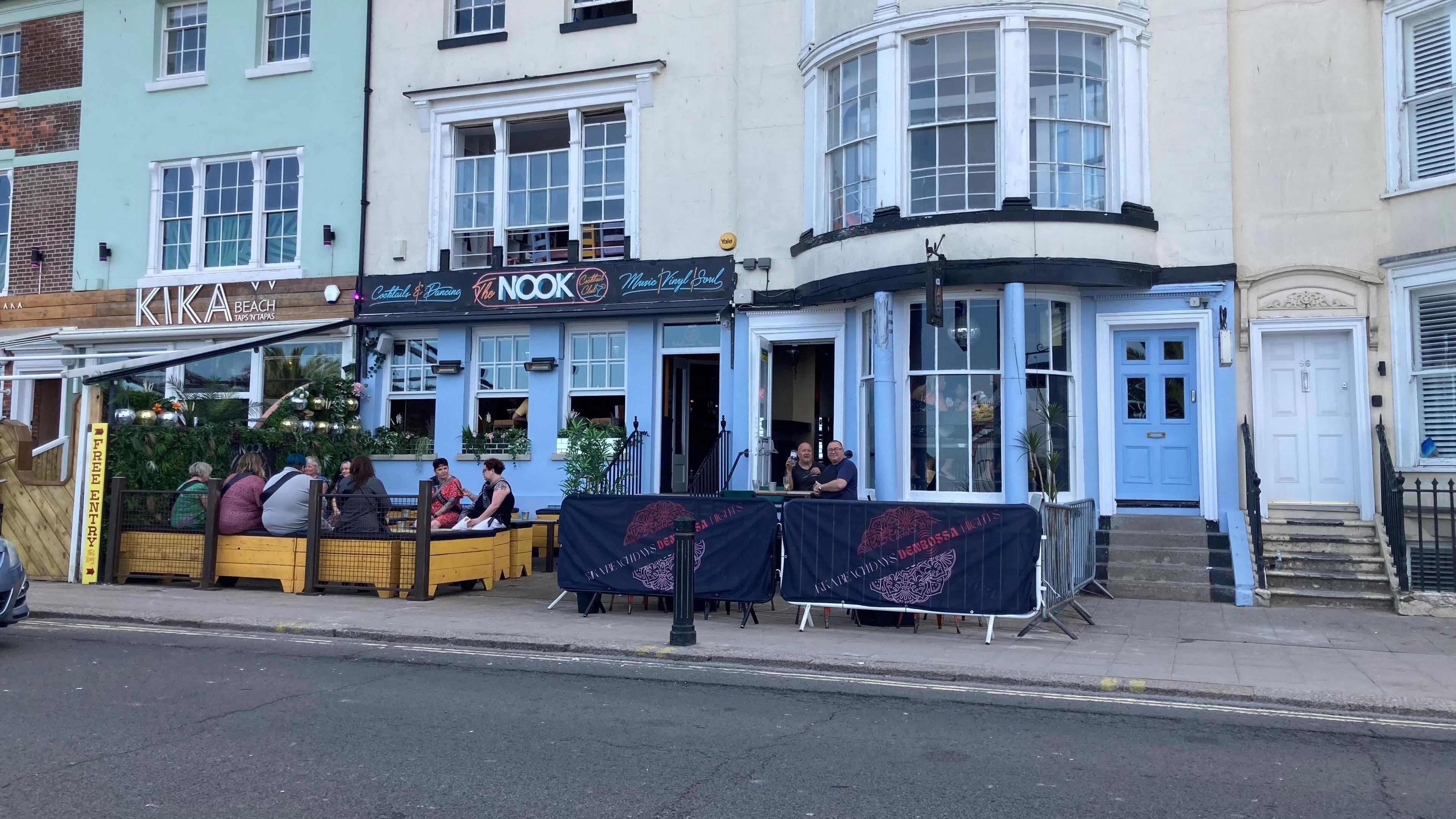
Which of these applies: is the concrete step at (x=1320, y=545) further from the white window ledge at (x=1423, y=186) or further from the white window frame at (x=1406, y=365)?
the white window ledge at (x=1423, y=186)

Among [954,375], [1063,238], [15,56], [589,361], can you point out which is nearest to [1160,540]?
[954,375]

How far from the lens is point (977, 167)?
14.1 meters

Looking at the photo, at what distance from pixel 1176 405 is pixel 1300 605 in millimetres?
2924

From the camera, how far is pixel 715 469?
15969mm

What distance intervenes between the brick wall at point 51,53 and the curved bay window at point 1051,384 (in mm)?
17597

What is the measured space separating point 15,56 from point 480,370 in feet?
38.3

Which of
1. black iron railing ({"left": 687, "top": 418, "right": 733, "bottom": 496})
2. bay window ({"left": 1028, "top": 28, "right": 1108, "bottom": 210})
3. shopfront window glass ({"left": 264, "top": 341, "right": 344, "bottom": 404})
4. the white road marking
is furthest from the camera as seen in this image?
shopfront window glass ({"left": 264, "top": 341, "right": 344, "bottom": 404})

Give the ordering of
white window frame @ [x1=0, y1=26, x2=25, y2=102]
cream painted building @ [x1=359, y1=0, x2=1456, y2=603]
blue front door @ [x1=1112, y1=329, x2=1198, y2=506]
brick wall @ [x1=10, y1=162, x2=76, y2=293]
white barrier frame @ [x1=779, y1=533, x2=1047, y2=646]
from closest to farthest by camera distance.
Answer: white barrier frame @ [x1=779, y1=533, x2=1047, y2=646], cream painted building @ [x1=359, y1=0, x2=1456, y2=603], blue front door @ [x1=1112, y1=329, x2=1198, y2=506], brick wall @ [x1=10, y1=162, x2=76, y2=293], white window frame @ [x1=0, y1=26, x2=25, y2=102]

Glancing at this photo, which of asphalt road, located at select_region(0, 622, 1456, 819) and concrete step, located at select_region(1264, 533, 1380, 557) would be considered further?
concrete step, located at select_region(1264, 533, 1380, 557)

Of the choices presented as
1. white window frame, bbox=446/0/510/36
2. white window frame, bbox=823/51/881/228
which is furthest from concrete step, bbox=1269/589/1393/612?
white window frame, bbox=446/0/510/36

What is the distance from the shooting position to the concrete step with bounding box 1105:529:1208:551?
44.2 feet

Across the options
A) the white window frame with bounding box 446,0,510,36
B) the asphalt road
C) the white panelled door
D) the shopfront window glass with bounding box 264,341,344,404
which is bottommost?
the asphalt road

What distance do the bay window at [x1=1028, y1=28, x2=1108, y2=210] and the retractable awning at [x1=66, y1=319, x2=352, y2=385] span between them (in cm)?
1106

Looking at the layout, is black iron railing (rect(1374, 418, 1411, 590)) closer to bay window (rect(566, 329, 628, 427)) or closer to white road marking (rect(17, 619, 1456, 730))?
white road marking (rect(17, 619, 1456, 730))
